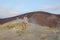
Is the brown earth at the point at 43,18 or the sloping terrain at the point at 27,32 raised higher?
the brown earth at the point at 43,18

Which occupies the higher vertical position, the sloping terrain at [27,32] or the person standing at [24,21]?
the person standing at [24,21]

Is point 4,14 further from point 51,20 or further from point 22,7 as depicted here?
point 51,20

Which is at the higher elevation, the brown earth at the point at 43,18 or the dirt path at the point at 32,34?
the brown earth at the point at 43,18

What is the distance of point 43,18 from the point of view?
2.42 m

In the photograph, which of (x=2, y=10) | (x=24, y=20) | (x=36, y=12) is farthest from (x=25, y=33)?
(x=2, y=10)

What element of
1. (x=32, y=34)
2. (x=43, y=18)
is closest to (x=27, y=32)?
(x=32, y=34)

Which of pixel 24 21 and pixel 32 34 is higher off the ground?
pixel 24 21

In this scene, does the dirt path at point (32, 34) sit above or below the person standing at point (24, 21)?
below

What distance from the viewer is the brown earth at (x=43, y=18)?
7.88ft

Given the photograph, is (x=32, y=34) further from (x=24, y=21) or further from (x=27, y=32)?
(x=24, y=21)

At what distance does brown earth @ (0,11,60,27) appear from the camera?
240 centimetres

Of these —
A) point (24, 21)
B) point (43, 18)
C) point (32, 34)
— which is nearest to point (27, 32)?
point (32, 34)

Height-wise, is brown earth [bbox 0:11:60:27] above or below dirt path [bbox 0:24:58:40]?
above

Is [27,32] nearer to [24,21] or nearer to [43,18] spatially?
[24,21]
